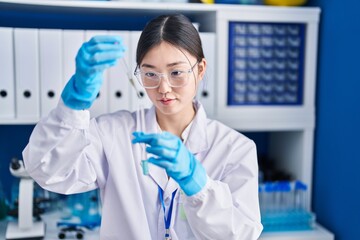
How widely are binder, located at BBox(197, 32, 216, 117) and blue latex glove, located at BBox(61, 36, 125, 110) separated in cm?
77

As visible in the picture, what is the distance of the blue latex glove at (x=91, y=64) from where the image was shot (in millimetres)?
1021

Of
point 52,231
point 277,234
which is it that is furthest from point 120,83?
point 277,234

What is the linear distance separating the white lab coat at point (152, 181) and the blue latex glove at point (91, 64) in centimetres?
12

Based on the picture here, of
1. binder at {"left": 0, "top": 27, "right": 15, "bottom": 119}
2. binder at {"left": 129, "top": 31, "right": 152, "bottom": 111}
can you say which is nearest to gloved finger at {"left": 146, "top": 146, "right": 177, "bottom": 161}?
binder at {"left": 129, "top": 31, "right": 152, "bottom": 111}

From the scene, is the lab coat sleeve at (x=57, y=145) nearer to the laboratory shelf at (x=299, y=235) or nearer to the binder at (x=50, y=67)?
the binder at (x=50, y=67)

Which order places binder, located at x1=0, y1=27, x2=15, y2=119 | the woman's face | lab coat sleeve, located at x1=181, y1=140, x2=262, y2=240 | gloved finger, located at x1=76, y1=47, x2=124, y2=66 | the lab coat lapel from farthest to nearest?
binder, located at x1=0, y1=27, x2=15, y2=119, the lab coat lapel, the woman's face, lab coat sleeve, located at x1=181, y1=140, x2=262, y2=240, gloved finger, located at x1=76, y1=47, x2=124, y2=66

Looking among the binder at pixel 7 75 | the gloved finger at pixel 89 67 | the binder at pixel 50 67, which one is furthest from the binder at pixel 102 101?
the gloved finger at pixel 89 67

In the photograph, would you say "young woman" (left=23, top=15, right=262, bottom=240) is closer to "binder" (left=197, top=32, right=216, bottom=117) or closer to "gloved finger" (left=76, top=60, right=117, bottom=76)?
"gloved finger" (left=76, top=60, right=117, bottom=76)

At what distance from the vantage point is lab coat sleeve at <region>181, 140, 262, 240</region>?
1.13 m

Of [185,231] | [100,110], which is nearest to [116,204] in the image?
[185,231]

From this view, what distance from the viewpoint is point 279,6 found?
1.88 meters

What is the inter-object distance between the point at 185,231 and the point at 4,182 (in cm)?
104

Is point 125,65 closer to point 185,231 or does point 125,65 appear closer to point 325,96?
point 185,231

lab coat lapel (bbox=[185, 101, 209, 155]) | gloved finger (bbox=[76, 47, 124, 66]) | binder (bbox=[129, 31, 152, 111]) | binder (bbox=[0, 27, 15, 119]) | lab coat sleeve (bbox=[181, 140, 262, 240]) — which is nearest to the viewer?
gloved finger (bbox=[76, 47, 124, 66])
